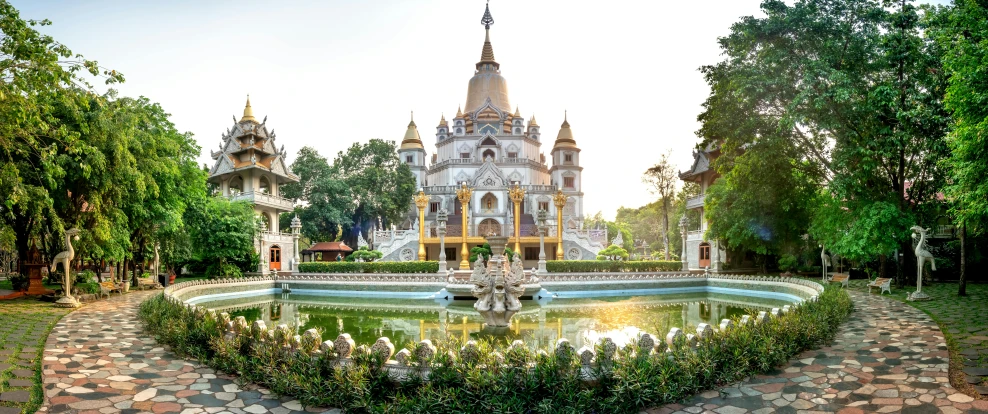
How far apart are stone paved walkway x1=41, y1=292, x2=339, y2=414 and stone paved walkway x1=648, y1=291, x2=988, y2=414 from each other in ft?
15.5

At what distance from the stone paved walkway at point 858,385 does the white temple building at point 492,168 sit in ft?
112

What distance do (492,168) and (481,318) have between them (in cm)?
3754

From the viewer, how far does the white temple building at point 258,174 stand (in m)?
39.3

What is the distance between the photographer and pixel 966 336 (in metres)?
9.49

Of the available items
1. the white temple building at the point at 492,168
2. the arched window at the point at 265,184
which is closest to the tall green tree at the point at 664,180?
the white temple building at the point at 492,168

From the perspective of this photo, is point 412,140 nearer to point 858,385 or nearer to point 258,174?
point 258,174

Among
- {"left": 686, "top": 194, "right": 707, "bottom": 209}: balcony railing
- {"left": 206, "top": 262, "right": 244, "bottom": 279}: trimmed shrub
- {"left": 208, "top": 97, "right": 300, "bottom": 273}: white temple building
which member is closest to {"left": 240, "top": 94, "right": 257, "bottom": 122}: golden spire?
{"left": 208, "top": 97, "right": 300, "bottom": 273}: white temple building

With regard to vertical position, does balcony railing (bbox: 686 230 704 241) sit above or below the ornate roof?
below

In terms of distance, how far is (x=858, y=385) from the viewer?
705 cm

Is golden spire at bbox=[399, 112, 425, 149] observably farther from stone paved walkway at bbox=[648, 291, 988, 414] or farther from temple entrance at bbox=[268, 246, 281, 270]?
stone paved walkway at bbox=[648, 291, 988, 414]

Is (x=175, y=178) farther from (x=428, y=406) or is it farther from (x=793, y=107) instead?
(x=793, y=107)

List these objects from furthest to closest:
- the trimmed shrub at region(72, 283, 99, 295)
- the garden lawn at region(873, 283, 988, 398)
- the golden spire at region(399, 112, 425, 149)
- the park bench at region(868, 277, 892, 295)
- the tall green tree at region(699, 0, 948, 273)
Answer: the golden spire at region(399, 112, 425, 149) → the trimmed shrub at region(72, 283, 99, 295) → the park bench at region(868, 277, 892, 295) → the tall green tree at region(699, 0, 948, 273) → the garden lawn at region(873, 283, 988, 398)

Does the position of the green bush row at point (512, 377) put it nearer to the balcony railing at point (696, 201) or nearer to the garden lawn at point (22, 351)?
the garden lawn at point (22, 351)

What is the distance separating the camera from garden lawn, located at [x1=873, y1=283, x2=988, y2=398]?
273 inches
